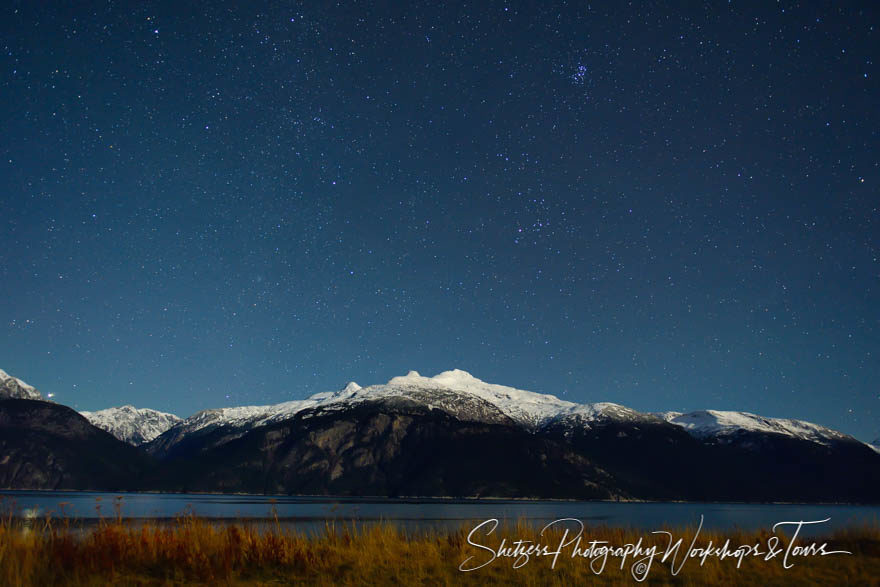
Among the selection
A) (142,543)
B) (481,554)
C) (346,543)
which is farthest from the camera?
(346,543)

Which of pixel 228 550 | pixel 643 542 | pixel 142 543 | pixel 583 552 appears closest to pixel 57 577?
pixel 142 543

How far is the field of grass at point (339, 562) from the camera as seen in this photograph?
12.6 m

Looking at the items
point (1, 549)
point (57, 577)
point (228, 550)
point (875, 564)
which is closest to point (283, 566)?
point (228, 550)

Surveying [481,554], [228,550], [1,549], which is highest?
[1,549]

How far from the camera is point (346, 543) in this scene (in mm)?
17500

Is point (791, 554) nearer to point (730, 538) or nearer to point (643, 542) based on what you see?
point (730, 538)

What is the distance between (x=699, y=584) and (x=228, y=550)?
455 inches

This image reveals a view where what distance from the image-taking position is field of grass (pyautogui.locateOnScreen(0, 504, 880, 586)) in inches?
496

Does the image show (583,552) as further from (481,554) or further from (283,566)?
(283,566)

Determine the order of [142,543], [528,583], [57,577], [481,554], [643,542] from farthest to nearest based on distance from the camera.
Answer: [643,542] < [481,554] < [142,543] < [528,583] < [57,577]

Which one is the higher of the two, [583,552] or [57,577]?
[57,577]

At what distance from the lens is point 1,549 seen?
39.8 feet

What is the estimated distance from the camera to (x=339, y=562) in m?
14.7

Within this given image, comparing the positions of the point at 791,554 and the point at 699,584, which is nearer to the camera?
the point at 699,584
